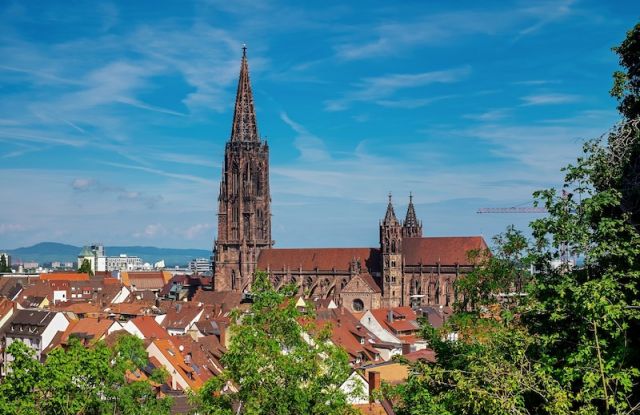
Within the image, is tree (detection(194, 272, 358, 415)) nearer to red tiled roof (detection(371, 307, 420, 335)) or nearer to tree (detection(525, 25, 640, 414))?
tree (detection(525, 25, 640, 414))

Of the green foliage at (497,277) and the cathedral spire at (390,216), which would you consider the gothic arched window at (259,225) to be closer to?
the cathedral spire at (390,216)

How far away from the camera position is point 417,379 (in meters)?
19.5

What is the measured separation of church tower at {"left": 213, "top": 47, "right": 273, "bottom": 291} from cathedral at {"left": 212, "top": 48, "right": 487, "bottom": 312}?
0.50 feet

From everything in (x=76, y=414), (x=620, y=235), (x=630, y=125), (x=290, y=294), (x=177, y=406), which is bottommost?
(x=177, y=406)

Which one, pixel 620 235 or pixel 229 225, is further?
pixel 229 225

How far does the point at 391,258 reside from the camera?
10912 centimetres

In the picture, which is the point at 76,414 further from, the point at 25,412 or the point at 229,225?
the point at 229,225

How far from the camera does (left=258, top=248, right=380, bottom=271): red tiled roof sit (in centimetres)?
11531

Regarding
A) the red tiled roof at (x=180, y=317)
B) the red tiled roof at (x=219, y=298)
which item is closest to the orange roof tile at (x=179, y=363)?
the red tiled roof at (x=180, y=317)

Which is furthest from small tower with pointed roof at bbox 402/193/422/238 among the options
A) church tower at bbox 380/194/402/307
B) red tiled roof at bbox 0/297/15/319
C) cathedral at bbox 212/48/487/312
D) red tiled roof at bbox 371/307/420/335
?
red tiled roof at bbox 0/297/15/319

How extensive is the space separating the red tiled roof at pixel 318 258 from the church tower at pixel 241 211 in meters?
2.16

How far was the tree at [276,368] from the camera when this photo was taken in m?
19.7

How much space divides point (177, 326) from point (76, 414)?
5932 cm

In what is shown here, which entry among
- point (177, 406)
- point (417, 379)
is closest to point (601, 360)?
point (417, 379)
